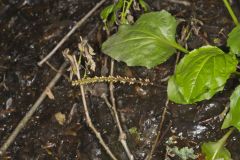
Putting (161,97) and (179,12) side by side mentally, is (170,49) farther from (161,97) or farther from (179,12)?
(179,12)

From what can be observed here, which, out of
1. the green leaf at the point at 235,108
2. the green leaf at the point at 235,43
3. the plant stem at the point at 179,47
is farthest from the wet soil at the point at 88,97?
the green leaf at the point at 235,43

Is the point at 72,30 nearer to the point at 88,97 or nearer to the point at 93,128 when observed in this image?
the point at 88,97

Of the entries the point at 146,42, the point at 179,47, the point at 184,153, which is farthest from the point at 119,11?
the point at 184,153

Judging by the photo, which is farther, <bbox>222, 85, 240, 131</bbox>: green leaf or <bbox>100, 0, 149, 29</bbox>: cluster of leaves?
<bbox>100, 0, 149, 29</bbox>: cluster of leaves

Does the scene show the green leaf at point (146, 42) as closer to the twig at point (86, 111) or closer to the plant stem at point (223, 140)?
the twig at point (86, 111)

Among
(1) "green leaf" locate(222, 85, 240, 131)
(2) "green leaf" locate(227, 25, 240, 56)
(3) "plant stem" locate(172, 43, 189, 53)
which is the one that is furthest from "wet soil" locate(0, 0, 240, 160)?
(2) "green leaf" locate(227, 25, 240, 56)

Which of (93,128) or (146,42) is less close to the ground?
(146,42)

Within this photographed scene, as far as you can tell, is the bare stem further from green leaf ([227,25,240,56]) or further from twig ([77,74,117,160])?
green leaf ([227,25,240,56])
